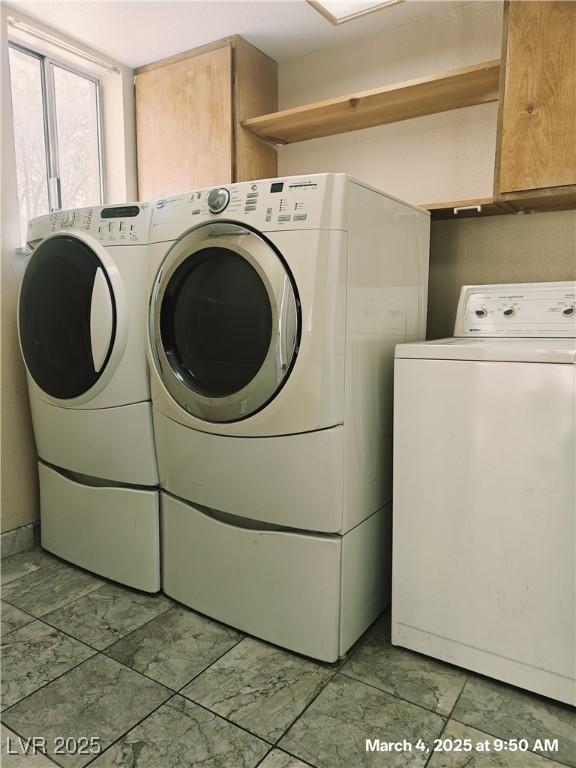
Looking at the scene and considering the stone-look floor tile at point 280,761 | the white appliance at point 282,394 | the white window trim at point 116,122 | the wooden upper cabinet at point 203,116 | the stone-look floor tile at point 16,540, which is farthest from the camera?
the white window trim at point 116,122

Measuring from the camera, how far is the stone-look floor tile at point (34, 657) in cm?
141

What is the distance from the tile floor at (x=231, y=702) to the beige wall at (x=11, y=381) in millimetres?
577

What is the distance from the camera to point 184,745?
121cm

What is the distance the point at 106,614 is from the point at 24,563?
1.84 feet

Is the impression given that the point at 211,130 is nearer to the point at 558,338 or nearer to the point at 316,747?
the point at 558,338

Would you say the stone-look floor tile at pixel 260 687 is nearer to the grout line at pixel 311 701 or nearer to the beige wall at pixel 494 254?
the grout line at pixel 311 701

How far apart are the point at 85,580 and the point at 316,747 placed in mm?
1122

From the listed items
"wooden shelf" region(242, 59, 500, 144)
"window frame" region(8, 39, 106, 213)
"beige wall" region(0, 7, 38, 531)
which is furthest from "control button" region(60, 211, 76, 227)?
"wooden shelf" region(242, 59, 500, 144)

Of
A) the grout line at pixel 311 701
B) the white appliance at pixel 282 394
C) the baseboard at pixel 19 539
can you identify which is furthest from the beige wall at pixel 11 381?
the grout line at pixel 311 701

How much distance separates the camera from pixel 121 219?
1.78 m

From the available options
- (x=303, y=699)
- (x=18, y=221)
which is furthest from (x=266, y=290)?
(x=18, y=221)

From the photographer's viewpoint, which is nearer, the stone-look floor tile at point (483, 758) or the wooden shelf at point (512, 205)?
the stone-look floor tile at point (483, 758)

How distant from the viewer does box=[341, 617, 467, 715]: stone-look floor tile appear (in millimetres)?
1364

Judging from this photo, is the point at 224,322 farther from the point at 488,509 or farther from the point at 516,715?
the point at 516,715
